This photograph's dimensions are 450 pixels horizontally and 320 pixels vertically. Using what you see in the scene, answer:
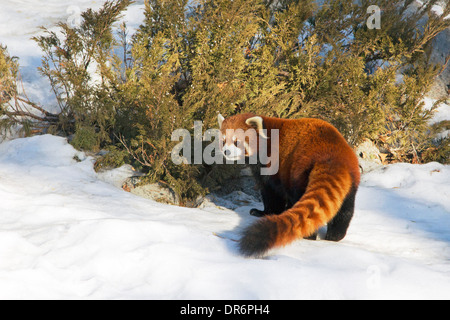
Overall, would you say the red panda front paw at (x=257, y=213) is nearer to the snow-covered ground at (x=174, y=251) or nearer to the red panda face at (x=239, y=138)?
the snow-covered ground at (x=174, y=251)

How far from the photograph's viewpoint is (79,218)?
9.06 ft

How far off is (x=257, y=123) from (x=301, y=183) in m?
0.71

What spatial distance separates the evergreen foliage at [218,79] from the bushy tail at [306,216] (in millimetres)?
1771

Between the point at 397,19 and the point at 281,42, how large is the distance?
2.26 metres

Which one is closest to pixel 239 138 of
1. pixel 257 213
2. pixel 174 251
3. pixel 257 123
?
pixel 257 123

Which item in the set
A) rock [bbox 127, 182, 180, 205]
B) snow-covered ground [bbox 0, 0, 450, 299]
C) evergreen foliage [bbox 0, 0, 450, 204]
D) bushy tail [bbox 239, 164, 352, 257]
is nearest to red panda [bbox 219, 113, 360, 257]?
bushy tail [bbox 239, 164, 352, 257]

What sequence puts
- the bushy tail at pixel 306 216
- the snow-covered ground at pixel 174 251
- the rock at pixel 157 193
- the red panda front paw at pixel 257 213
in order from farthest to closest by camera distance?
the rock at pixel 157 193
the red panda front paw at pixel 257 213
the bushy tail at pixel 306 216
the snow-covered ground at pixel 174 251

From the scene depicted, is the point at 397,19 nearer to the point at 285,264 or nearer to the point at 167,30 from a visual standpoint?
the point at 167,30

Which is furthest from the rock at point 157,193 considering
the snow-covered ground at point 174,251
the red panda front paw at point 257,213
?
the red panda front paw at point 257,213

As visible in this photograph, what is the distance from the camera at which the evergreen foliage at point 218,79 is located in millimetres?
4289

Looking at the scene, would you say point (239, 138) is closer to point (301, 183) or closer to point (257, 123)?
point (257, 123)

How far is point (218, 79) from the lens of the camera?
445cm
